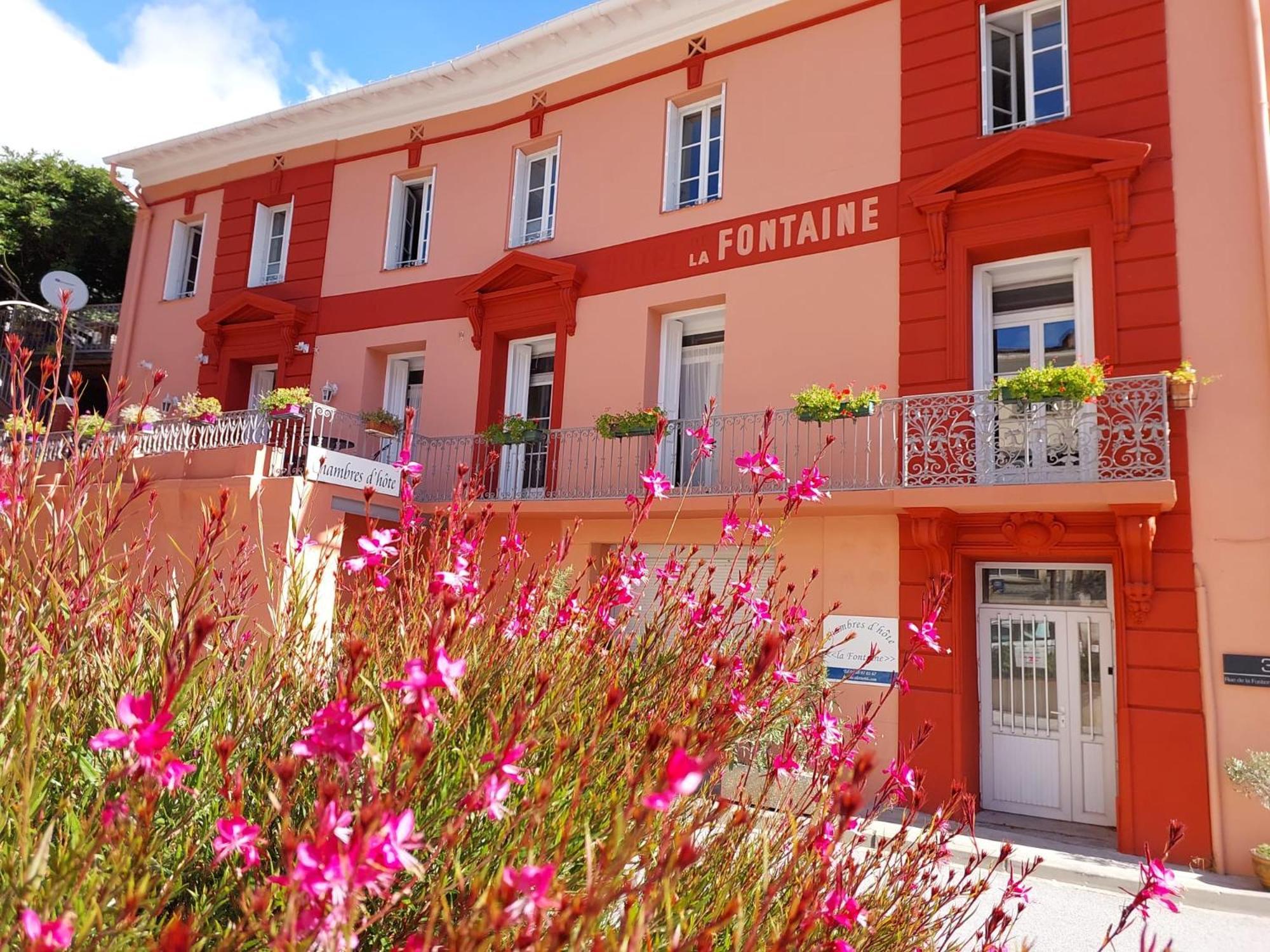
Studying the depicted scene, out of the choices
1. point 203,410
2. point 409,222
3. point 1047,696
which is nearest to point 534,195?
point 409,222

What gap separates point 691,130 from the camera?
39.4 feet

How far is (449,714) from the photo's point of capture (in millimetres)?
1858

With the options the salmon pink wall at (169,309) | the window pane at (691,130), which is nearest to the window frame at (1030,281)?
the window pane at (691,130)

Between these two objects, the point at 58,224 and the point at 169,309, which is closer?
the point at 169,309

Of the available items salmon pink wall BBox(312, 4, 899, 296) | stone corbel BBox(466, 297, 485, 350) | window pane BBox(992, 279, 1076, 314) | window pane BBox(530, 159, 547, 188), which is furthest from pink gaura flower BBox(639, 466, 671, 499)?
window pane BBox(530, 159, 547, 188)

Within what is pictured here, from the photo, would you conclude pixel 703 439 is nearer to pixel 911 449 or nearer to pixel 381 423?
pixel 911 449

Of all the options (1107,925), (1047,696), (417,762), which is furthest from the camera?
(1047,696)

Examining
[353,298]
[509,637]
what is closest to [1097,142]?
[509,637]

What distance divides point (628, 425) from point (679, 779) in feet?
31.7

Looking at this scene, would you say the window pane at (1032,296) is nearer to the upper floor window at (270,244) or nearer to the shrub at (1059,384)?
the shrub at (1059,384)

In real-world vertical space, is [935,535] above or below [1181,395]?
below

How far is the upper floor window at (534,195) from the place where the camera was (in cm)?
1289

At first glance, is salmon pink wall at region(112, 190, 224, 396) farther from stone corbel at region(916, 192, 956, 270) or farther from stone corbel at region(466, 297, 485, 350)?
stone corbel at region(916, 192, 956, 270)

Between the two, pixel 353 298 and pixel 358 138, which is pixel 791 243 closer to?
pixel 353 298
